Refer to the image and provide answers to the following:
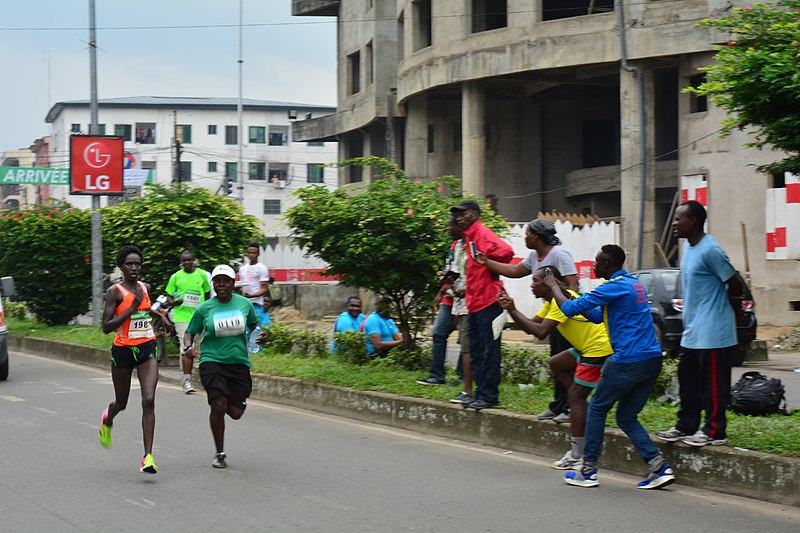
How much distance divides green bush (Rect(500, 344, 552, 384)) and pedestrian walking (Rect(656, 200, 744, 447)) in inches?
130

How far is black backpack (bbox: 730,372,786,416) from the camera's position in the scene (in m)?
8.63

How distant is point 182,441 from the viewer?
32.7 ft

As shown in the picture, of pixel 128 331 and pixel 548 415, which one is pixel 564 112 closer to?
pixel 548 415

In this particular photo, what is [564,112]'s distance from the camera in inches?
1633

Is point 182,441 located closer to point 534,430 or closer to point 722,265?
point 534,430

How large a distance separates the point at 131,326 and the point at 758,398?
17.6 feet

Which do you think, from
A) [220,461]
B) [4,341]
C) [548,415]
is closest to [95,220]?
[4,341]

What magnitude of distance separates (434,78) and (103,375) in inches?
839

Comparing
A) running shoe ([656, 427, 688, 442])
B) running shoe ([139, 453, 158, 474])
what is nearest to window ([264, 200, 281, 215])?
running shoe ([139, 453, 158, 474])

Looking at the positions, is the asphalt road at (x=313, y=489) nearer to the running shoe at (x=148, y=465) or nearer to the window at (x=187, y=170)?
the running shoe at (x=148, y=465)

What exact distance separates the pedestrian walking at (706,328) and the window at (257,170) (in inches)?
3180

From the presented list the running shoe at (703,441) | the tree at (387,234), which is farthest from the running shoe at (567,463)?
the tree at (387,234)

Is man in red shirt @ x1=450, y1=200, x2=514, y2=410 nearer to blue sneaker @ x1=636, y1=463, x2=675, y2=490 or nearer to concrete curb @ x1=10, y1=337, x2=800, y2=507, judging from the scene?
concrete curb @ x1=10, y1=337, x2=800, y2=507

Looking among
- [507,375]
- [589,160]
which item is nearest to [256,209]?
[589,160]
